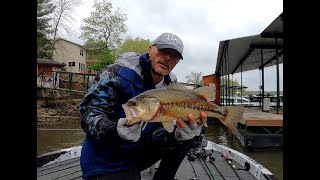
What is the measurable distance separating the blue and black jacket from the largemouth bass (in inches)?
16.2

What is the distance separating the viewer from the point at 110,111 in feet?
9.07

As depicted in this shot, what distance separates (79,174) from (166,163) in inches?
76.2

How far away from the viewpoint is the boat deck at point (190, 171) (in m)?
4.71

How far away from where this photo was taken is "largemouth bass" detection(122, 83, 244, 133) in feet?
7.34

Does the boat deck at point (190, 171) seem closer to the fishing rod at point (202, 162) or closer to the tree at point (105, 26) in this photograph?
the fishing rod at point (202, 162)

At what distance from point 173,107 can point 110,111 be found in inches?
23.5

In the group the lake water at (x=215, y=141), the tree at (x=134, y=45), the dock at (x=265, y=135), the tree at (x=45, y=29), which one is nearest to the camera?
the lake water at (x=215, y=141)

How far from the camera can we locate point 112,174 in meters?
2.82

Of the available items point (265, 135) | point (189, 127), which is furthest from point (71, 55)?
point (189, 127)

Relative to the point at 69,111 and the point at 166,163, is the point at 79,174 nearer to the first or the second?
the point at 166,163

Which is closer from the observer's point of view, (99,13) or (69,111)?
(69,111)

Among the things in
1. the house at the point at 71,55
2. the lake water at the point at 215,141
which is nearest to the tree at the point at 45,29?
the house at the point at 71,55
